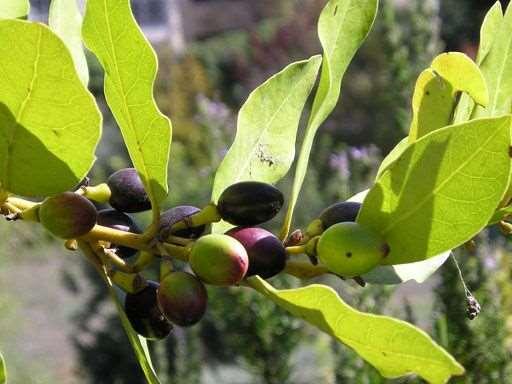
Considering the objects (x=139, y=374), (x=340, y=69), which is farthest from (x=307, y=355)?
(x=340, y=69)

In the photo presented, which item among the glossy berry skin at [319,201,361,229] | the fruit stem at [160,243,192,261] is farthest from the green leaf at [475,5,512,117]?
the fruit stem at [160,243,192,261]

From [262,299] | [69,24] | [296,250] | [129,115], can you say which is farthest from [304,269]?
[262,299]

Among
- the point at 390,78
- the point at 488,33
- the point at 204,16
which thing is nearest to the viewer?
the point at 488,33

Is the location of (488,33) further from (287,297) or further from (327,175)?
(327,175)

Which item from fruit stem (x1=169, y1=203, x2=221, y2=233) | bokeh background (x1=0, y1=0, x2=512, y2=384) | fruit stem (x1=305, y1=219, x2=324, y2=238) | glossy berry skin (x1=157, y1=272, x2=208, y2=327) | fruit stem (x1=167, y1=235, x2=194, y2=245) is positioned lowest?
bokeh background (x1=0, y1=0, x2=512, y2=384)

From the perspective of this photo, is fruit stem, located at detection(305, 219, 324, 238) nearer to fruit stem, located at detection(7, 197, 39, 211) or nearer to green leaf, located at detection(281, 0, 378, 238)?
green leaf, located at detection(281, 0, 378, 238)

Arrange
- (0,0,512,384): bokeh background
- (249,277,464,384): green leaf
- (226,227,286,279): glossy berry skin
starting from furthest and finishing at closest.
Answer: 1. (0,0,512,384): bokeh background
2. (226,227,286,279): glossy berry skin
3. (249,277,464,384): green leaf

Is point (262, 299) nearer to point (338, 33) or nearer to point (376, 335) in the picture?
point (338, 33)
